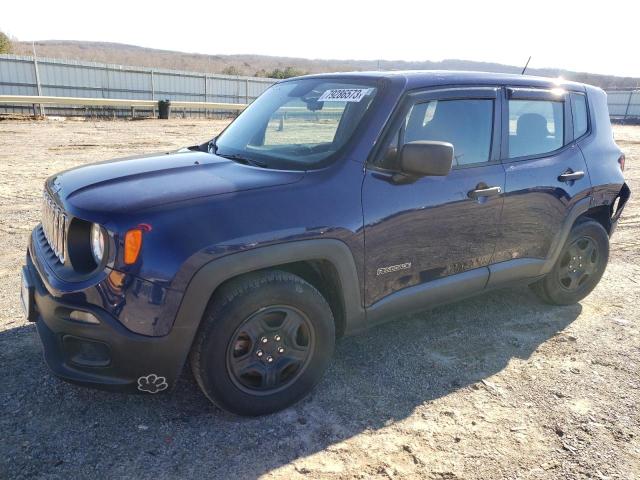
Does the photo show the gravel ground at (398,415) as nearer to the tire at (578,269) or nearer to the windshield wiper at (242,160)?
the tire at (578,269)

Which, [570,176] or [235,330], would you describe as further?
[570,176]

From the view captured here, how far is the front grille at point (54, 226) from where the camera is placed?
265 cm

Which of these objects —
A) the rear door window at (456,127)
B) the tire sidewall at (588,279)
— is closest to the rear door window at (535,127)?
the rear door window at (456,127)

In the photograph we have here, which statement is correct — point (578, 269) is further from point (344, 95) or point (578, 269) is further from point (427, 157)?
point (344, 95)

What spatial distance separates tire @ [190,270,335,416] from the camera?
8.30 ft

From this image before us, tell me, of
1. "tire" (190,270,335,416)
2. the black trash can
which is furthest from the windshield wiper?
the black trash can

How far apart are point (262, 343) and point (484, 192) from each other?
5.83ft

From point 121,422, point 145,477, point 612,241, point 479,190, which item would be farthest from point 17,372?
point 612,241

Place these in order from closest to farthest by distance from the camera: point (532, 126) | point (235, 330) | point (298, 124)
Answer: point (235, 330)
point (298, 124)
point (532, 126)

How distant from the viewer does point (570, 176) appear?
156 inches

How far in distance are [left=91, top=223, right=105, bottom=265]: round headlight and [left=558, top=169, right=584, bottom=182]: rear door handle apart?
3247mm

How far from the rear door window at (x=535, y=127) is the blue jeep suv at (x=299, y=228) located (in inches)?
0.5

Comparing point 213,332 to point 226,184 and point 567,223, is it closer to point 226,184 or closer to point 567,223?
point 226,184

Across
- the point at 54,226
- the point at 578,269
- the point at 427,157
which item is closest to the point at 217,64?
the point at 578,269
